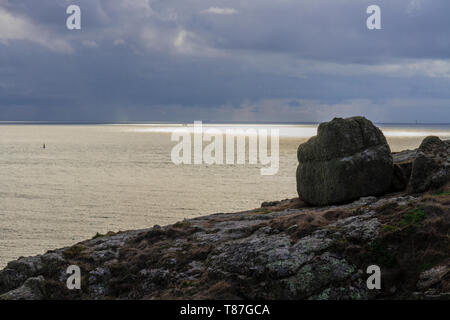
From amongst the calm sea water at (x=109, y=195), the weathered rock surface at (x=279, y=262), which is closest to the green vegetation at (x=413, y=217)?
the weathered rock surface at (x=279, y=262)

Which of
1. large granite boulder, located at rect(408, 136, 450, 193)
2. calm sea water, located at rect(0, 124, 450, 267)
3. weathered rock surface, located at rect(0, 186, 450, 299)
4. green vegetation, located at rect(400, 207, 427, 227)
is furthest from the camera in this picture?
calm sea water, located at rect(0, 124, 450, 267)

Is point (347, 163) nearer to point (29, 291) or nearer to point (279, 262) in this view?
point (279, 262)

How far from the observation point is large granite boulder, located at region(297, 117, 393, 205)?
27.9 metres

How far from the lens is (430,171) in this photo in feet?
82.8

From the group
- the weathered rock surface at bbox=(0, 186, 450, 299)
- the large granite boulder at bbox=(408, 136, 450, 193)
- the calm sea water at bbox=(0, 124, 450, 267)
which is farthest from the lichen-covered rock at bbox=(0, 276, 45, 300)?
the calm sea water at bbox=(0, 124, 450, 267)

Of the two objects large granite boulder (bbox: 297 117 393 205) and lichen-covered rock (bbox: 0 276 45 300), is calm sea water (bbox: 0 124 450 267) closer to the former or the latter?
lichen-covered rock (bbox: 0 276 45 300)

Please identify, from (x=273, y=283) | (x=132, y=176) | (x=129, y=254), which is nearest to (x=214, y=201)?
(x=132, y=176)

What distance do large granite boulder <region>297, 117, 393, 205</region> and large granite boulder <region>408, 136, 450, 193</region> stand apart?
2531 mm

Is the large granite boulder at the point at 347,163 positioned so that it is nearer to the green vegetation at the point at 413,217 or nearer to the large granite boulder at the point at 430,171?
the large granite boulder at the point at 430,171

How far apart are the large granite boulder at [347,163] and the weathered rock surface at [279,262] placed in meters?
6.01

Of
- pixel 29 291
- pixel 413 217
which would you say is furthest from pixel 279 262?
pixel 29 291

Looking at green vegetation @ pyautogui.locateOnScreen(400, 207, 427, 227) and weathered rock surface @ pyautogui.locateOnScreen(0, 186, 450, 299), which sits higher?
green vegetation @ pyautogui.locateOnScreen(400, 207, 427, 227)

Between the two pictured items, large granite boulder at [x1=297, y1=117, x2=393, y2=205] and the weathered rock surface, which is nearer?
the weathered rock surface
